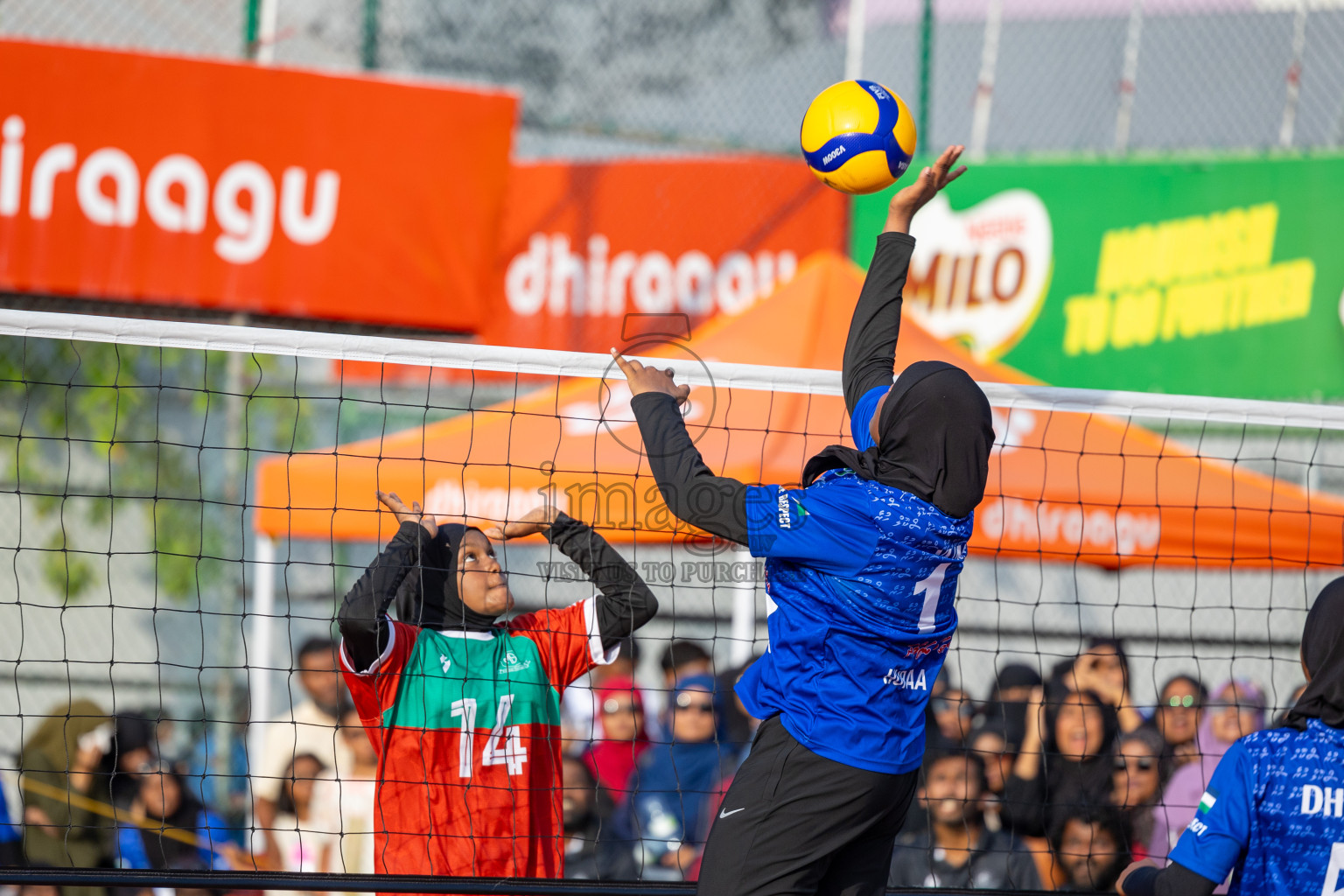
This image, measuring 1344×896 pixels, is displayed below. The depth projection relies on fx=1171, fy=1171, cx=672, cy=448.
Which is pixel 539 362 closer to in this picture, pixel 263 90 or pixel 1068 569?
pixel 263 90

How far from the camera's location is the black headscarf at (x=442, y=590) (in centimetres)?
346

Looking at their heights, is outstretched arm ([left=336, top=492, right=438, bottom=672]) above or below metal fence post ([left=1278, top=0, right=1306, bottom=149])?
below

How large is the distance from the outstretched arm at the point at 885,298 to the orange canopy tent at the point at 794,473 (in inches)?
64.3

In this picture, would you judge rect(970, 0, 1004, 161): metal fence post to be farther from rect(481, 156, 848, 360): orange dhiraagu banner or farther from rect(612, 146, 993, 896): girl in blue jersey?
rect(612, 146, 993, 896): girl in blue jersey

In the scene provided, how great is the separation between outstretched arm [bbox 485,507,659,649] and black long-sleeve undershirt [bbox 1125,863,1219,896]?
1477 mm

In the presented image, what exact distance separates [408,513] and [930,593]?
58.8 inches

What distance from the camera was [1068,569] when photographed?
8.49m

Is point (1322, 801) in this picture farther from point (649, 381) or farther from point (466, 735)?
point (466, 735)

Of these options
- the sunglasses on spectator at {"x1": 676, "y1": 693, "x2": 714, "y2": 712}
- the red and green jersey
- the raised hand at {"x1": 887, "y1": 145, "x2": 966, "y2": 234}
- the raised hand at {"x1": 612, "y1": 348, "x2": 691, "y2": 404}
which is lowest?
the sunglasses on spectator at {"x1": 676, "y1": 693, "x2": 714, "y2": 712}

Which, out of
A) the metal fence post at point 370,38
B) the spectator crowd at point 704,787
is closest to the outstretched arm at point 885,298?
the spectator crowd at point 704,787

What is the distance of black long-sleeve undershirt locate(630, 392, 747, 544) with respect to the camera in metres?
2.53

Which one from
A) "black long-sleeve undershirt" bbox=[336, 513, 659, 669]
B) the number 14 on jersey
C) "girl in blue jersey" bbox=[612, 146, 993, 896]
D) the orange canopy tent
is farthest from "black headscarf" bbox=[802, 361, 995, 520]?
the orange canopy tent

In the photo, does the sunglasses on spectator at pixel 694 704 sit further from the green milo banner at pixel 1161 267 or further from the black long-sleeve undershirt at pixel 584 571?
the green milo banner at pixel 1161 267

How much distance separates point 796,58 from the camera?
8016 millimetres
